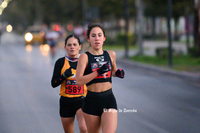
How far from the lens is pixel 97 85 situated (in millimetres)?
4223

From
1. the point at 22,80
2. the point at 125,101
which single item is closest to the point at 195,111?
the point at 125,101

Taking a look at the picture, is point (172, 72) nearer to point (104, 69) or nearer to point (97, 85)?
point (97, 85)

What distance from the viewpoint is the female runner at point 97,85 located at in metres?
4.19

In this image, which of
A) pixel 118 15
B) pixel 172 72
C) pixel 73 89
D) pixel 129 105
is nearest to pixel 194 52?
pixel 172 72

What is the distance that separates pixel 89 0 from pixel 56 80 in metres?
40.9

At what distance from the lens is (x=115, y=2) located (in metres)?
43.6

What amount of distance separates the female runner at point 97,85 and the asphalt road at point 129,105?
254 centimetres

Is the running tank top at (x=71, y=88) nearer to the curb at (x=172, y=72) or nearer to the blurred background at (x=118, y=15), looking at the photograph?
the curb at (x=172, y=72)

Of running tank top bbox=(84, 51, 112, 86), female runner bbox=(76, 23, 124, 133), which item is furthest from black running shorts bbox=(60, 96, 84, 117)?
running tank top bbox=(84, 51, 112, 86)

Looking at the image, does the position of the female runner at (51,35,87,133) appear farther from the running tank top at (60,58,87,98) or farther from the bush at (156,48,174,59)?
the bush at (156,48,174,59)

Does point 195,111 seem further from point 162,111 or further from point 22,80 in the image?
→ point 22,80

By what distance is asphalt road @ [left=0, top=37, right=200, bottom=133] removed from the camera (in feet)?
23.2

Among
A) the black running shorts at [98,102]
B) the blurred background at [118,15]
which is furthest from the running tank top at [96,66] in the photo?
the blurred background at [118,15]

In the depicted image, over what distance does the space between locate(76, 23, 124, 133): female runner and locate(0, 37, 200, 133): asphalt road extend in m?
2.54
